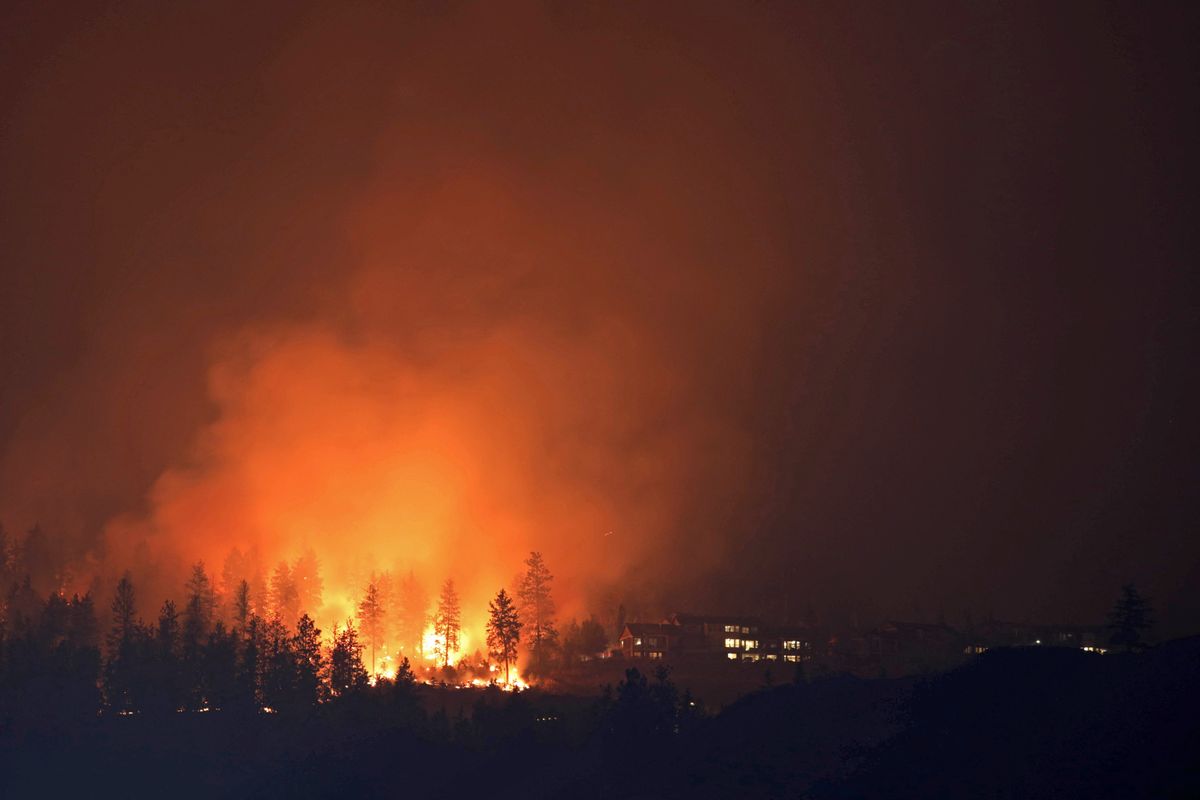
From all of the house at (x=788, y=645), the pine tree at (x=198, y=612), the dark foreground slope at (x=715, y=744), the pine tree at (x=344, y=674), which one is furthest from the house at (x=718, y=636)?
the pine tree at (x=198, y=612)

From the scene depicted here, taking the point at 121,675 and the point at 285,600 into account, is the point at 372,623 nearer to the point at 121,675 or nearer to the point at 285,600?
the point at 285,600

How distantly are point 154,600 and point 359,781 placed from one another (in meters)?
89.0

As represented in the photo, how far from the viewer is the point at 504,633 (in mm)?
143750

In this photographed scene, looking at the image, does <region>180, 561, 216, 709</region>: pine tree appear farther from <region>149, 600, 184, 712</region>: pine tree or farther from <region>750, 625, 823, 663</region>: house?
<region>750, 625, 823, 663</region>: house

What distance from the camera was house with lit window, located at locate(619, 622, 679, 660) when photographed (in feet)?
495

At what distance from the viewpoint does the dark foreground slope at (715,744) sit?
6950cm

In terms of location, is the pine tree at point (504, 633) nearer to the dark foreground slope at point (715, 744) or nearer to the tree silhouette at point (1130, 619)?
the dark foreground slope at point (715, 744)

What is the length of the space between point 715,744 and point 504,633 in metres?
61.5

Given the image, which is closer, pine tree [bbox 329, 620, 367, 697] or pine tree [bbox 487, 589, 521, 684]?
pine tree [bbox 329, 620, 367, 697]

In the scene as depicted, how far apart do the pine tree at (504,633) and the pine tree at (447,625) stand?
24.2ft

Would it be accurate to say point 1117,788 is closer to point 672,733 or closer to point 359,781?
point 672,733

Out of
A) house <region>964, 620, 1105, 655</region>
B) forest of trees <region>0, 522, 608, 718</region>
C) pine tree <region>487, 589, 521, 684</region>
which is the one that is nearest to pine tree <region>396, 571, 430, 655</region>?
forest of trees <region>0, 522, 608, 718</region>

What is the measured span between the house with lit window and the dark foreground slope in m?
30.1

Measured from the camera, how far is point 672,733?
91812 millimetres
